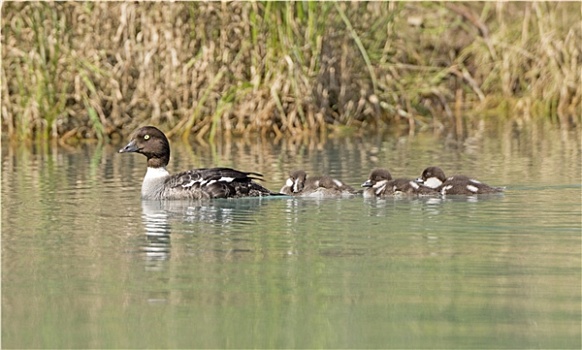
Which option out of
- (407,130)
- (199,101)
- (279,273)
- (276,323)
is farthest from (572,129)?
(276,323)

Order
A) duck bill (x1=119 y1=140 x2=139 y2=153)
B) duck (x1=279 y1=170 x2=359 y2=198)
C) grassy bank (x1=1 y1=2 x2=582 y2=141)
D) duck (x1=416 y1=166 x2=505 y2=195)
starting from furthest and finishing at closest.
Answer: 1. grassy bank (x1=1 y1=2 x2=582 y2=141)
2. duck bill (x1=119 y1=140 x2=139 y2=153)
3. duck (x1=279 y1=170 x2=359 y2=198)
4. duck (x1=416 y1=166 x2=505 y2=195)

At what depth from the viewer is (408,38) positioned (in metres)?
18.9

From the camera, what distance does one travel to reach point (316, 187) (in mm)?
10383

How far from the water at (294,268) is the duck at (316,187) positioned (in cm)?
21

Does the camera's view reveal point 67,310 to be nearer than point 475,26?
Yes

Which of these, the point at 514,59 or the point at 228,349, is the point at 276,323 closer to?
the point at 228,349

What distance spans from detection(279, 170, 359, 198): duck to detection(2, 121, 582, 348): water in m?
0.21

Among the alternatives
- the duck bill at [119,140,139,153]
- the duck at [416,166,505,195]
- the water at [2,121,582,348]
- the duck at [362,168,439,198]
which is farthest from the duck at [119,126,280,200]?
the duck at [416,166,505,195]

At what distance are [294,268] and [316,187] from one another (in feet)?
10.7

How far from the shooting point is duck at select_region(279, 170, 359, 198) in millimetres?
10320

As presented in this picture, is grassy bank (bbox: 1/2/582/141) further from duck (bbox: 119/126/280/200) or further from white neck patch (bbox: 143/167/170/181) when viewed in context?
duck (bbox: 119/126/280/200)

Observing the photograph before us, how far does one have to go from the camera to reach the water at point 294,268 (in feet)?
18.8

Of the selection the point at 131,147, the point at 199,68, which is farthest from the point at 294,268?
the point at 199,68

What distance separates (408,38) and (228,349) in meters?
13.9
